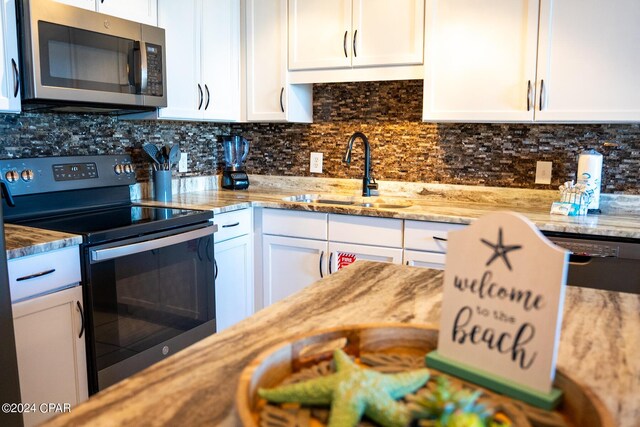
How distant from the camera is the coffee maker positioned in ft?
11.5

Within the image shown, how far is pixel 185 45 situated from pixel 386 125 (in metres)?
1.25

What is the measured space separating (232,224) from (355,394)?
2296 millimetres

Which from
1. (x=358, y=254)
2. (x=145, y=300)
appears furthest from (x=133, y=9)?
(x=358, y=254)

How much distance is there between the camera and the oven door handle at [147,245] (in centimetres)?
199

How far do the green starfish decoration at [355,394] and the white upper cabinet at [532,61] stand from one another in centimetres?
215

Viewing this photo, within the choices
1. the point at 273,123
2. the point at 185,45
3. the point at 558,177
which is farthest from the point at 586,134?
the point at 185,45

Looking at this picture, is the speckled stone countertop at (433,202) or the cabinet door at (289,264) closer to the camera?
the speckled stone countertop at (433,202)

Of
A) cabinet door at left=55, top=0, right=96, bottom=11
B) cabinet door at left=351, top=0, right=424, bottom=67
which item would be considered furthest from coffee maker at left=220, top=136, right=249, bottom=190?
cabinet door at left=55, top=0, right=96, bottom=11

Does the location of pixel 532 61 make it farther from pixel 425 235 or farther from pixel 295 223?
pixel 295 223

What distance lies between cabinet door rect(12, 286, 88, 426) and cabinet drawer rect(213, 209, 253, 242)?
3.00 feet

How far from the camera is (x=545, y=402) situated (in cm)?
69

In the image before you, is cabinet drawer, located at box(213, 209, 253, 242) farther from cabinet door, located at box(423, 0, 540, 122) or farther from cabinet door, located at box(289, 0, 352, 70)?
cabinet door, located at box(423, 0, 540, 122)

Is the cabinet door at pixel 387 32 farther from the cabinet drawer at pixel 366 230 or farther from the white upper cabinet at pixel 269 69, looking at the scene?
the cabinet drawer at pixel 366 230

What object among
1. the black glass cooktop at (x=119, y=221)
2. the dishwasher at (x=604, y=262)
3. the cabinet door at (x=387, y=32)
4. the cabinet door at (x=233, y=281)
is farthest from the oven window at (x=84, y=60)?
the dishwasher at (x=604, y=262)
